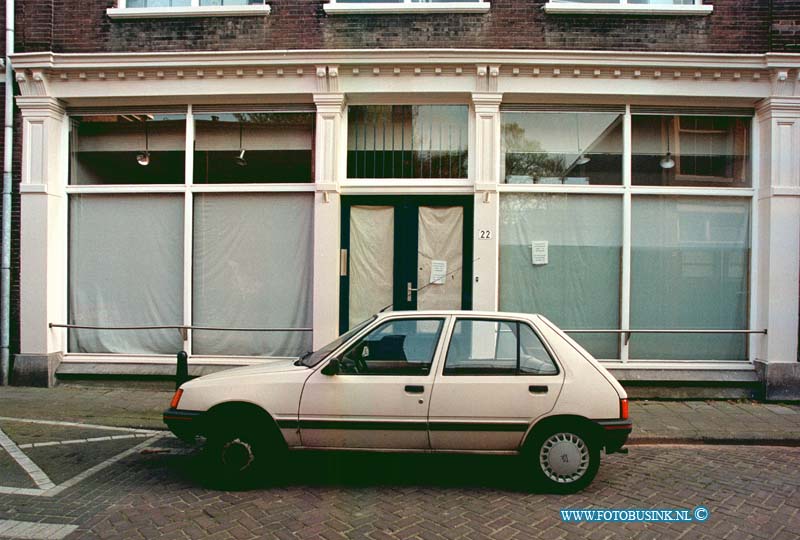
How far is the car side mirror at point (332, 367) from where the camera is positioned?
4727 millimetres

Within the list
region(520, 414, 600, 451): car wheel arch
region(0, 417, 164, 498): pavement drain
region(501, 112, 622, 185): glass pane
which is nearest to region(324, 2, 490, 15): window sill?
region(501, 112, 622, 185): glass pane

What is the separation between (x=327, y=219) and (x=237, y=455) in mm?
4479

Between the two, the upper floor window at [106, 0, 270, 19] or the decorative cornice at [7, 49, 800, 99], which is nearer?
the decorative cornice at [7, 49, 800, 99]

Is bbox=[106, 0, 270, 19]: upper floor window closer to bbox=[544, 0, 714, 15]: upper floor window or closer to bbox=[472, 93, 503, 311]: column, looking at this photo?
bbox=[472, 93, 503, 311]: column

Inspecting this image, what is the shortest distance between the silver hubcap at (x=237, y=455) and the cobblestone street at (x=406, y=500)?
229 millimetres

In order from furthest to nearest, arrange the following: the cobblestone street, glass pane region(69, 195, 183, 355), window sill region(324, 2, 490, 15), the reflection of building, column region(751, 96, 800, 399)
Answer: glass pane region(69, 195, 183, 355) < window sill region(324, 2, 490, 15) < the reflection of building < column region(751, 96, 800, 399) < the cobblestone street

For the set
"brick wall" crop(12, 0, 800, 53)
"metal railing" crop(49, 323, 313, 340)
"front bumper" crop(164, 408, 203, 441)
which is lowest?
"front bumper" crop(164, 408, 203, 441)

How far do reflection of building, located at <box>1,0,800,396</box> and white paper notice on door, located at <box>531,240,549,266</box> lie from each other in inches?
5.5

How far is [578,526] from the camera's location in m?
4.12

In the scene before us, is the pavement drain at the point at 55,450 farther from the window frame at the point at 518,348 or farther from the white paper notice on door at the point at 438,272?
the white paper notice on door at the point at 438,272

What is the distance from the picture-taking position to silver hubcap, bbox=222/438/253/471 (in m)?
4.73

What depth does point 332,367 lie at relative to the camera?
186 inches

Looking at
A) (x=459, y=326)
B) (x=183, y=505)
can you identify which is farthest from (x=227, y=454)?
(x=459, y=326)

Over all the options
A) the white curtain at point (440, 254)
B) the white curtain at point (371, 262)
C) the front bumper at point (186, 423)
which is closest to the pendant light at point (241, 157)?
the white curtain at point (371, 262)
